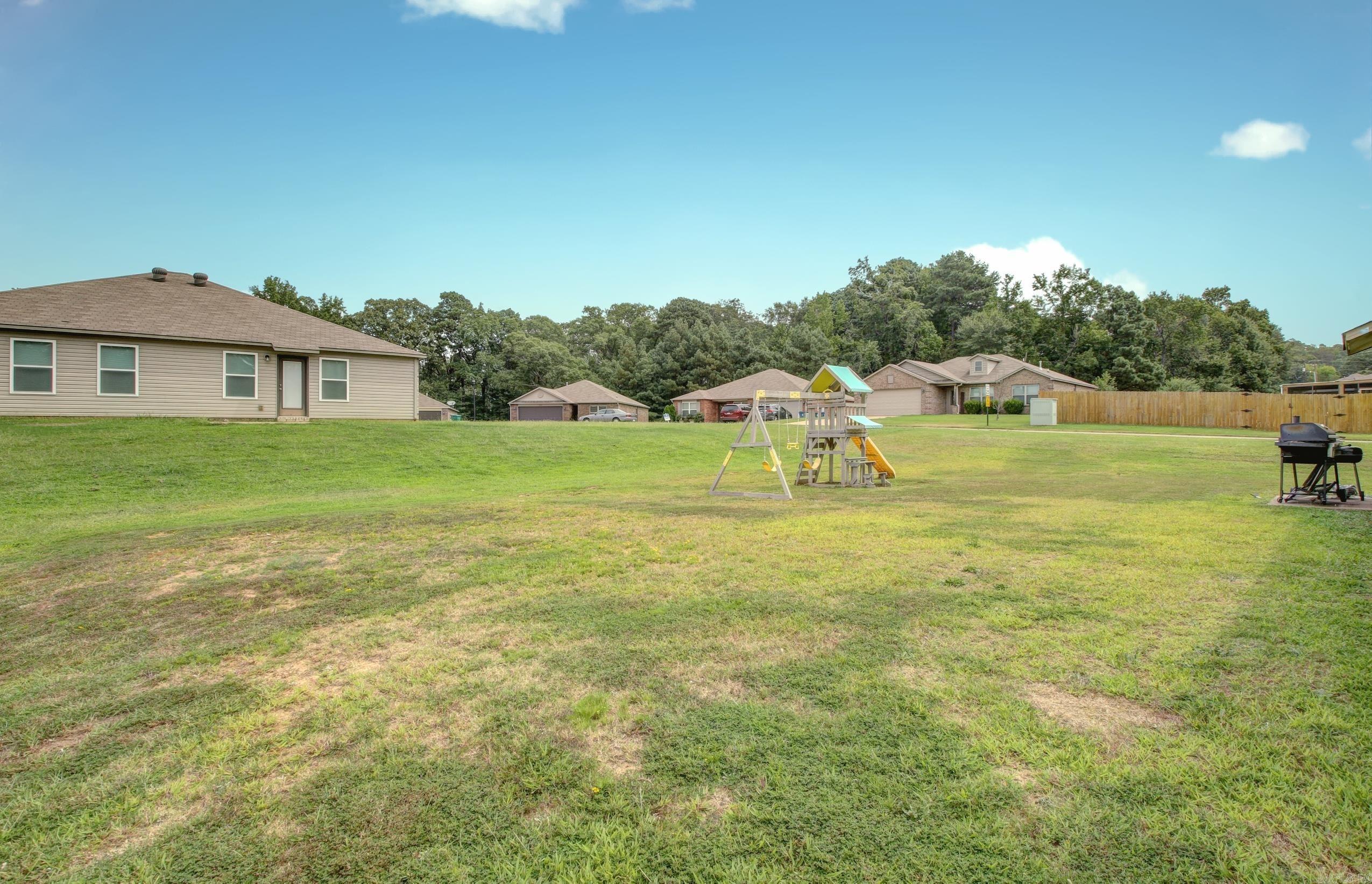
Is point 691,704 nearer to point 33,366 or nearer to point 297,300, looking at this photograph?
point 33,366

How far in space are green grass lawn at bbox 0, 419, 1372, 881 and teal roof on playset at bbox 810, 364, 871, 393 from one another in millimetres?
6175

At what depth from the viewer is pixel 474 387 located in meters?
72.0

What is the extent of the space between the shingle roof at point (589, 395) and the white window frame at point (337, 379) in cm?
3677

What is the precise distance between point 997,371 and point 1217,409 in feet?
60.3

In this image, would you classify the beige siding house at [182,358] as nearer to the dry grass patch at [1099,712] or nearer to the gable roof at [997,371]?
the dry grass patch at [1099,712]

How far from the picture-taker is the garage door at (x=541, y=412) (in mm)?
61406

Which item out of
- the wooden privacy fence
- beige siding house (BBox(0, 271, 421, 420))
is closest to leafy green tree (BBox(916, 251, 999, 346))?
the wooden privacy fence

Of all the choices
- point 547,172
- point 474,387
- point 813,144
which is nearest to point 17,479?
point 547,172

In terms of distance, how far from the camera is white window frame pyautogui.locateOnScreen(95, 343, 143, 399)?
754 inches

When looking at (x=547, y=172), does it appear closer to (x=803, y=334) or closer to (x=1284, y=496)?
(x=1284, y=496)

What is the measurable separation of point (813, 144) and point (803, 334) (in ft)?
115

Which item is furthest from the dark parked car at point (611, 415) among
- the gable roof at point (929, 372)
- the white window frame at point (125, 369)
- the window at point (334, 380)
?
the white window frame at point (125, 369)

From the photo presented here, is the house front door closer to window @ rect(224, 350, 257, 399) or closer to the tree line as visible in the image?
window @ rect(224, 350, 257, 399)

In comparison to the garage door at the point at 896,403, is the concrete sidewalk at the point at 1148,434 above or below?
below
